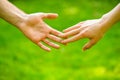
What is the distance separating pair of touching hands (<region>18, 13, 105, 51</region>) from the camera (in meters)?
3.39

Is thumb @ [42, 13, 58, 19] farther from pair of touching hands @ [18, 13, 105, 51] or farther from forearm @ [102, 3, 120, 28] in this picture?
forearm @ [102, 3, 120, 28]

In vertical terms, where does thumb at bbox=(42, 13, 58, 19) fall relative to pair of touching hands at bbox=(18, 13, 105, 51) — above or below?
above

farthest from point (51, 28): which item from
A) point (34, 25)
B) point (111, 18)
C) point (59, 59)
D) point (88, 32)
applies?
point (59, 59)

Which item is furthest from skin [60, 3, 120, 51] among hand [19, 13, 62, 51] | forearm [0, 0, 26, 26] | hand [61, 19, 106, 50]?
forearm [0, 0, 26, 26]

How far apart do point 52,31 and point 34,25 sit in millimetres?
160

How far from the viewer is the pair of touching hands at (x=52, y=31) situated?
3.39m

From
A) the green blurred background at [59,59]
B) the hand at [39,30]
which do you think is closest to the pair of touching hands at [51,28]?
the hand at [39,30]

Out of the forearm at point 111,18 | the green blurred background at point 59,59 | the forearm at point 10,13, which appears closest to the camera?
the forearm at point 111,18

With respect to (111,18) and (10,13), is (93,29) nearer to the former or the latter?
(111,18)

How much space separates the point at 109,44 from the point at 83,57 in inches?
18.0

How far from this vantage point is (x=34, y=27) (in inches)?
137

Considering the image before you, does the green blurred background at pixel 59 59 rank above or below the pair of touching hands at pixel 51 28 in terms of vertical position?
above

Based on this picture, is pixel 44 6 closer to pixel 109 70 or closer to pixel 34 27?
pixel 109 70

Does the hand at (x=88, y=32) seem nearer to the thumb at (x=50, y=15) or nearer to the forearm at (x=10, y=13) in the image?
the thumb at (x=50, y=15)
